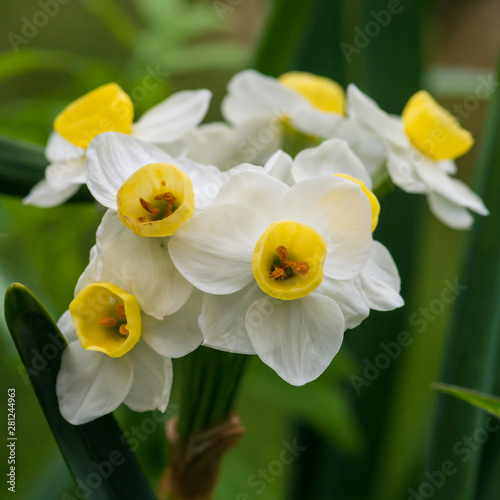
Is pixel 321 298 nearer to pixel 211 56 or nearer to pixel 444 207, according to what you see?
pixel 444 207

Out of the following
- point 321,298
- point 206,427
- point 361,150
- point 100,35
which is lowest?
point 206,427

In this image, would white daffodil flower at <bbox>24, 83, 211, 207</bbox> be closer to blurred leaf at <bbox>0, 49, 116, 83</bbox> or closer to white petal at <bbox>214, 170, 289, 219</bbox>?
white petal at <bbox>214, 170, 289, 219</bbox>

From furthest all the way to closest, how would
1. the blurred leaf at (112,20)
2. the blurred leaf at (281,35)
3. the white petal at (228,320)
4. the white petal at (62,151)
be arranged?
the blurred leaf at (112,20) → the blurred leaf at (281,35) → the white petal at (62,151) → the white petal at (228,320)

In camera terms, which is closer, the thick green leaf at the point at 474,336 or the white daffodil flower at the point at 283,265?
the white daffodil flower at the point at 283,265

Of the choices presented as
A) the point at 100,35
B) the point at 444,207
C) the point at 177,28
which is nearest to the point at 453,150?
the point at 444,207

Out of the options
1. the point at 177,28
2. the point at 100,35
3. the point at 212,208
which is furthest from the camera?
the point at 100,35

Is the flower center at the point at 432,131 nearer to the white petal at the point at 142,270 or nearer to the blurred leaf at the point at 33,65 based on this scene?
the white petal at the point at 142,270

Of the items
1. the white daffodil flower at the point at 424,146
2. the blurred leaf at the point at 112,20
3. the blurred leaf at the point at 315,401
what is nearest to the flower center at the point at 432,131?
the white daffodil flower at the point at 424,146
